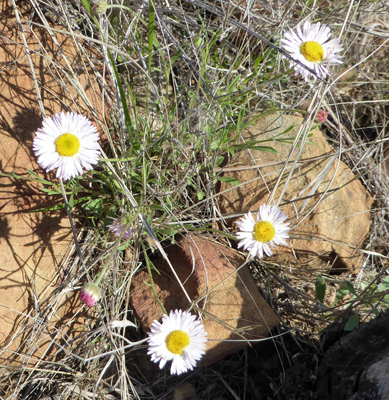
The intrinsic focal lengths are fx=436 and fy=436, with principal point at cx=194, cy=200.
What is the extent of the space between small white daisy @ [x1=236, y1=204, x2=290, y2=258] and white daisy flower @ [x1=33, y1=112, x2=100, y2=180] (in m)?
0.69

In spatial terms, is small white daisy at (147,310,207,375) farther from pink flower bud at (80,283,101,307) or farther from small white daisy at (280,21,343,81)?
small white daisy at (280,21,343,81)

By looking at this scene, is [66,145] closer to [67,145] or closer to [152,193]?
[67,145]

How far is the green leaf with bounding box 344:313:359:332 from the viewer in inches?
67.4

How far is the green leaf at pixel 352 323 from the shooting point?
1713 millimetres

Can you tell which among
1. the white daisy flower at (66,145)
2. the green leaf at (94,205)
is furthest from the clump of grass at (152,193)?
the white daisy flower at (66,145)

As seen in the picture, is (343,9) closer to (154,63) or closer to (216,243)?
(154,63)

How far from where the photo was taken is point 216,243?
203 centimetres

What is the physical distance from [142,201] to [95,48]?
82 cm

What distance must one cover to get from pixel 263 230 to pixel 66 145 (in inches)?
34.3

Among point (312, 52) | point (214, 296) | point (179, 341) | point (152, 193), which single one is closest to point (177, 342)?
point (179, 341)

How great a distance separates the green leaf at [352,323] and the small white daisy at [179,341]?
22.3 inches

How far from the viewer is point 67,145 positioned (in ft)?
5.45

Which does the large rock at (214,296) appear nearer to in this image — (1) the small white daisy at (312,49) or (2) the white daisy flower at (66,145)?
(2) the white daisy flower at (66,145)

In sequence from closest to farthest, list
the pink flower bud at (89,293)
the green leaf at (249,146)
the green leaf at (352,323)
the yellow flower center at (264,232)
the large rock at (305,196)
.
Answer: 1. the pink flower bud at (89,293)
2. the green leaf at (352,323)
3. the yellow flower center at (264,232)
4. the green leaf at (249,146)
5. the large rock at (305,196)
